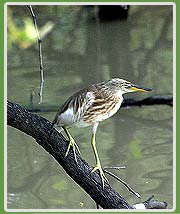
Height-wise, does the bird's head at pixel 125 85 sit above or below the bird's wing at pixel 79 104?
above

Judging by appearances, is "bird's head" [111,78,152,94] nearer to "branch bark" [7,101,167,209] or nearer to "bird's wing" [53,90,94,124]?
"bird's wing" [53,90,94,124]

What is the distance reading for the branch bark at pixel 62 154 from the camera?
5.52ft

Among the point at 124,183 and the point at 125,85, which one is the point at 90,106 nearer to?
the point at 125,85

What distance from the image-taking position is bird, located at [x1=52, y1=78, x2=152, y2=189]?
170 cm

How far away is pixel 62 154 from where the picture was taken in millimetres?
1715

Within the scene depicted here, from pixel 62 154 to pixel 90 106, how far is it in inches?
4.7

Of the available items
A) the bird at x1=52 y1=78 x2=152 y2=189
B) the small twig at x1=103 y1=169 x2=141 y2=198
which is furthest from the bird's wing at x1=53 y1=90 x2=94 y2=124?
the small twig at x1=103 y1=169 x2=141 y2=198

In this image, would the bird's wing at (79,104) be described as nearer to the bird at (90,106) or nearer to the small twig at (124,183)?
the bird at (90,106)

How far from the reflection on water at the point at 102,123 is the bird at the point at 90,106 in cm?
4

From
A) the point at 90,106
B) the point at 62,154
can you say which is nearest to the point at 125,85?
the point at 90,106

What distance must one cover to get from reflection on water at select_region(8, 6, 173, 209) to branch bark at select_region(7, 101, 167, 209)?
41mm

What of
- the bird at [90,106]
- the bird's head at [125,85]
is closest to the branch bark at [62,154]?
the bird at [90,106]

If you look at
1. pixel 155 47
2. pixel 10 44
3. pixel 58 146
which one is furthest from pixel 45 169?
pixel 155 47

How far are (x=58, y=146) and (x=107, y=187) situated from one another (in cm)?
15
